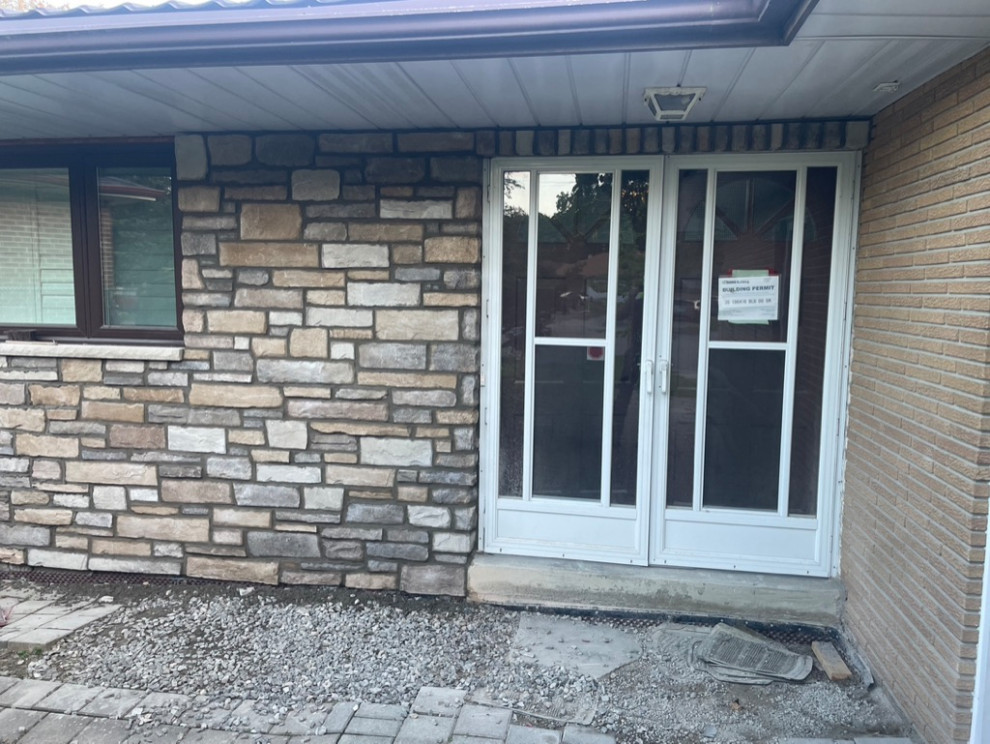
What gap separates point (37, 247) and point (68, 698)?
8.52 ft

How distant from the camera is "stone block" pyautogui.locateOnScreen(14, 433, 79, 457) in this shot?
3949 mm

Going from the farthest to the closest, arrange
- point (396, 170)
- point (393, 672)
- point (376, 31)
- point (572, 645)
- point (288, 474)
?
point (288, 474) → point (396, 170) → point (572, 645) → point (393, 672) → point (376, 31)

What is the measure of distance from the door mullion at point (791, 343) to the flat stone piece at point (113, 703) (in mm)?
3111

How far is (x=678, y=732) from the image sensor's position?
8.86 feet

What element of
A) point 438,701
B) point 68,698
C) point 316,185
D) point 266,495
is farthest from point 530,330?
point 68,698

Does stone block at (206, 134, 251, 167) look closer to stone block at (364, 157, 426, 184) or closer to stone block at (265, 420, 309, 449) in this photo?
stone block at (364, 157, 426, 184)

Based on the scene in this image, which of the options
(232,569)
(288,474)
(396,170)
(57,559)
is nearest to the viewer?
(396,170)

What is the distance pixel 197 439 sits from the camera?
12.6ft

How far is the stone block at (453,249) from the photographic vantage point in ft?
11.6

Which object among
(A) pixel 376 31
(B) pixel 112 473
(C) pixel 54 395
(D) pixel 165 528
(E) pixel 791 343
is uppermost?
(A) pixel 376 31

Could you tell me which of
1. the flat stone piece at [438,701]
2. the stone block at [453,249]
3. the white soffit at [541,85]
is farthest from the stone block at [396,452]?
the white soffit at [541,85]

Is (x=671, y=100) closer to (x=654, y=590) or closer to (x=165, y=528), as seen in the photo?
(x=654, y=590)

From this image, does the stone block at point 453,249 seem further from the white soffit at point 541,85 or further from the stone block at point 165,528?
the stone block at point 165,528

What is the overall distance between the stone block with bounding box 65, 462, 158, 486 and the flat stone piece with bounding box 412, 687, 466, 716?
6.71 ft
